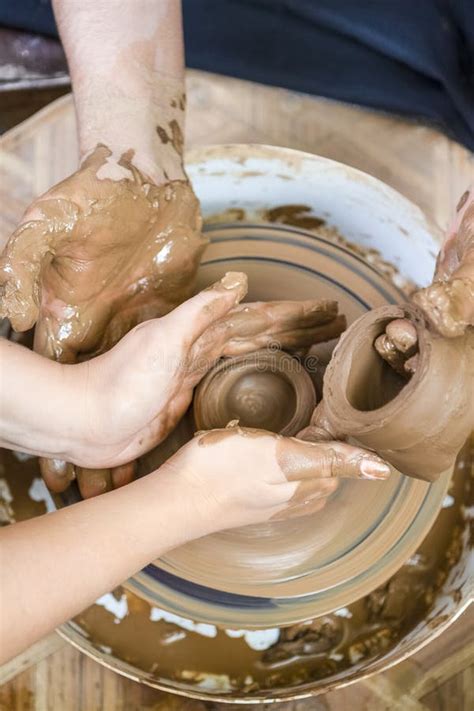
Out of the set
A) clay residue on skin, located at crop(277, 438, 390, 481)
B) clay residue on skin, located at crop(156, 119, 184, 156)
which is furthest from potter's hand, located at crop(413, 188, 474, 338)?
clay residue on skin, located at crop(156, 119, 184, 156)

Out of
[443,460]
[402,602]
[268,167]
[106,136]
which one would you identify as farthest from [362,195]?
[402,602]

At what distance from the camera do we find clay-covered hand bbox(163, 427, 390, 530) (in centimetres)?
111

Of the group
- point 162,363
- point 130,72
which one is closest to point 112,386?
point 162,363

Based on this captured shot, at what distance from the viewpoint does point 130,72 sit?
144cm

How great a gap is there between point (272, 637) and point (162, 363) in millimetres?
531

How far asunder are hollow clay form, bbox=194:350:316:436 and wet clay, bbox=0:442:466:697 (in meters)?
0.35

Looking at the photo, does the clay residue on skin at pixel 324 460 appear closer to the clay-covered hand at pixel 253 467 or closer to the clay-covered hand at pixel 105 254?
the clay-covered hand at pixel 253 467

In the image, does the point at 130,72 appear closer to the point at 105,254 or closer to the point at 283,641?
the point at 105,254

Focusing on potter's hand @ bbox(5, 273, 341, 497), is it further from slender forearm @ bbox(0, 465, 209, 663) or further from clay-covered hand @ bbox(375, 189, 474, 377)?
clay-covered hand @ bbox(375, 189, 474, 377)

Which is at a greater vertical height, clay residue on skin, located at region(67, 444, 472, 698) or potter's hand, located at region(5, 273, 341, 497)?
potter's hand, located at region(5, 273, 341, 497)

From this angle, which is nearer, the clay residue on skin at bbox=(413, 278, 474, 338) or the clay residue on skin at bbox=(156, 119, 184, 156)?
the clay residue on skin at bbox=(413, 278, 474, 338)

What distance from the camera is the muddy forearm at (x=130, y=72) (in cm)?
139

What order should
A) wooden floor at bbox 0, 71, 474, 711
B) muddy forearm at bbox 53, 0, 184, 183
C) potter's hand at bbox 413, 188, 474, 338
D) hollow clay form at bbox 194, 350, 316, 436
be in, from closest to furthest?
potter's hand at bbox 413, 188, 474, 338 < hollow clay form at bbox 194, 350, 316, 436 < muddy forearm at bbox 53, 0, 184, 183 < wooden floor at bbox 0, 71, 474, 711

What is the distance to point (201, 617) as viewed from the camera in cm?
128
